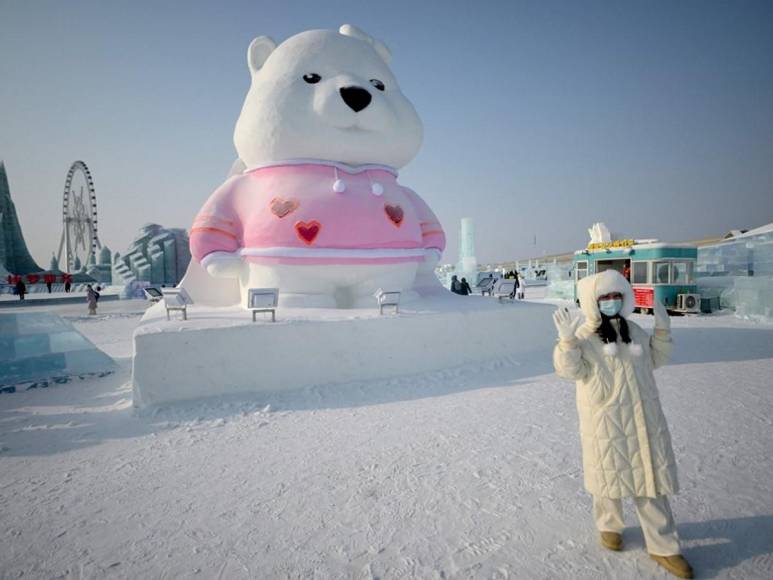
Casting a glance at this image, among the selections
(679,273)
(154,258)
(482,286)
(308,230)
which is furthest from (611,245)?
(154,258)

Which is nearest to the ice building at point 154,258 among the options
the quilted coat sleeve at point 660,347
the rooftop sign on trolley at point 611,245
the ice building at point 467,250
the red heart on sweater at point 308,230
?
the ice building at point 467,250

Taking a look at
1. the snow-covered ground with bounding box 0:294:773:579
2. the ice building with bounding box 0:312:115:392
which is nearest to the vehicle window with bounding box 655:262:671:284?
the snow-covered ground with bounding box 0:294:773:579

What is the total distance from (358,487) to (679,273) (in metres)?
13.1

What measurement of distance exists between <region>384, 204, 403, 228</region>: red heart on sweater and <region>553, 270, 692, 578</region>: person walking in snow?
4.48 meters

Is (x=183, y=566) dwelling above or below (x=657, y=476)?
below

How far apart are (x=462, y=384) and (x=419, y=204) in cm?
389

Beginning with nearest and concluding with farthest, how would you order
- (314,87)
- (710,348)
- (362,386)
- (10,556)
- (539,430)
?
1. (10,556)
2. (539,430)
3. (362,386)
4. (314,87)
5. (710,348)

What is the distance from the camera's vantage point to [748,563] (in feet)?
6.54

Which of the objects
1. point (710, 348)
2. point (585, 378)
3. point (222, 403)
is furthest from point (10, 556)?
→ point (710, 348)

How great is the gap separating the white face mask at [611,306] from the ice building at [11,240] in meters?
47.6

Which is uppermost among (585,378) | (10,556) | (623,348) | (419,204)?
(419,204)

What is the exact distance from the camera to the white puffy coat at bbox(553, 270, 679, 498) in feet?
6.48

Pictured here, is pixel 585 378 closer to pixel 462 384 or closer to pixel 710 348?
pixel 462 384

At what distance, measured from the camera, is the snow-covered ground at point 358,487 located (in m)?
2.10
